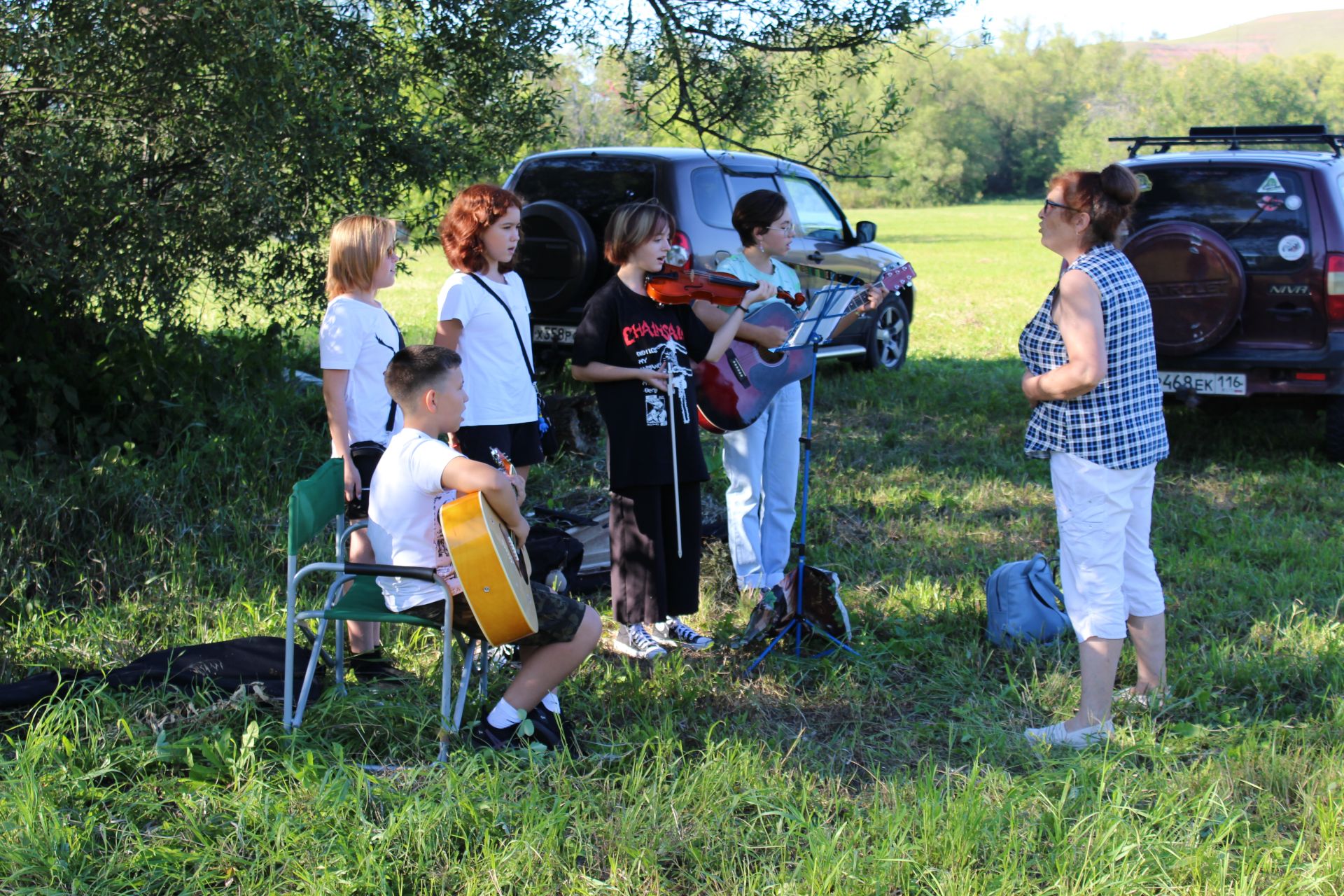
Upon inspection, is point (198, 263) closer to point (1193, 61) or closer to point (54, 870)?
point (54, 870)

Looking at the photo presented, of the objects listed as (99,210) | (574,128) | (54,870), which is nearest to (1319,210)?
(99,210)

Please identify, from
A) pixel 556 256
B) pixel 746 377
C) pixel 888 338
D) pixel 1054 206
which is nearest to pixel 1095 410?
pixel 1054 206

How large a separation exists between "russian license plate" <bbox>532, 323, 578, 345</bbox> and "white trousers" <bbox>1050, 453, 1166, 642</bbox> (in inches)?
205

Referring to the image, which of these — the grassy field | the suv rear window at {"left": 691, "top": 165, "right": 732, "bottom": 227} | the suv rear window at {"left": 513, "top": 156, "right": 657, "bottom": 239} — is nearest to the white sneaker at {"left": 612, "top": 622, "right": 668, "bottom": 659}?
the grassy field

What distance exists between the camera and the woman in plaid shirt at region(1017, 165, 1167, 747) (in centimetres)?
365

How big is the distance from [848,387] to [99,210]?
627 cm

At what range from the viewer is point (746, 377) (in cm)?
471

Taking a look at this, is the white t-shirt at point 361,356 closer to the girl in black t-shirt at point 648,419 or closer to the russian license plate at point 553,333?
the girl in black t-shirt at point 648,419

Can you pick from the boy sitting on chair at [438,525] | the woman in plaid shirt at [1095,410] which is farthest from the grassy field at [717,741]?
the woman in plaid shirt at [1095,410]

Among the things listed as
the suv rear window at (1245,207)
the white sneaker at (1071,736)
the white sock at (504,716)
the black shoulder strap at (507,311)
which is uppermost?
the suv rear window at (1245,207)

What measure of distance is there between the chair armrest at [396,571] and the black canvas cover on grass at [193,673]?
619 millimetres

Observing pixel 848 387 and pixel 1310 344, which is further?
pixel 848 387

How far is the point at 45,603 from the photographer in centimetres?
486

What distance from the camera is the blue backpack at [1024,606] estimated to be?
4.66m
